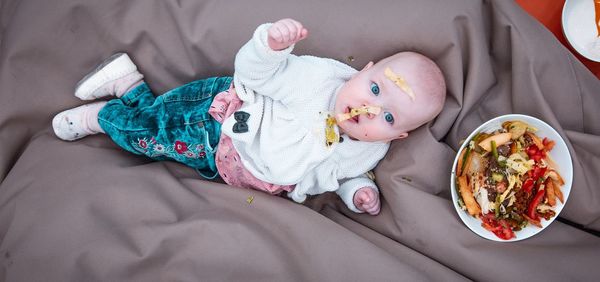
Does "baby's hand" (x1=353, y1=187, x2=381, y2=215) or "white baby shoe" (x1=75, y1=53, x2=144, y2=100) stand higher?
"white baby shoe" (x1=75, y1=53, x2=144, y2=100)

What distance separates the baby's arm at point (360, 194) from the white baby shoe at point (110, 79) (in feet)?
2.64

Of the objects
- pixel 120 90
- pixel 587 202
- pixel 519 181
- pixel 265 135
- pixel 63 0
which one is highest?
pixel 63 0

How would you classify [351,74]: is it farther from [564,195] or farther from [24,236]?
[24,236]

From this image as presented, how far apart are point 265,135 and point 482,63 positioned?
0.71 metres

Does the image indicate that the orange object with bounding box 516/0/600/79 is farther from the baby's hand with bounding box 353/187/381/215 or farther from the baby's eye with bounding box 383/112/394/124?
the baby's hand with bounding box 353/187/381/215

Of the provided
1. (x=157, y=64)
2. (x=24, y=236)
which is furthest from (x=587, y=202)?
(x=24, y=236)

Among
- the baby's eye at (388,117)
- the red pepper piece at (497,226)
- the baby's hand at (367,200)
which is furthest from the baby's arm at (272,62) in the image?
the red pepper piece at (497,226)

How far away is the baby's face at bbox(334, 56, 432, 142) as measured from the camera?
1.15 meters

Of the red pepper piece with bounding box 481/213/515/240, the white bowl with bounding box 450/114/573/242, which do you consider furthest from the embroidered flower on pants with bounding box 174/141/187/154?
the red pepper piece with bounding box 481/213/515/240

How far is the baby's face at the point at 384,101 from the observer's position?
1.15 metres

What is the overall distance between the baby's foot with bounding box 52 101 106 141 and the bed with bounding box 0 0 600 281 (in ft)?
0.14

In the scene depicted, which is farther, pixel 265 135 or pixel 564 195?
pixel 265 135

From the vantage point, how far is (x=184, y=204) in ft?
4.39

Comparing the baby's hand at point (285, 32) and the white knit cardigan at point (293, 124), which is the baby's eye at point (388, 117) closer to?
the white knit cardigan at point (293, 124)
